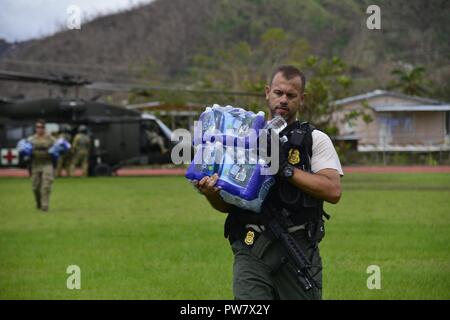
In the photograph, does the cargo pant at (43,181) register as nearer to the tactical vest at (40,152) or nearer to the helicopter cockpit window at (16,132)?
the tactical vest at (40,152)

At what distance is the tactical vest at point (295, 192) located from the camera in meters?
5.58

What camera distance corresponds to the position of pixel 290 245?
554 centimetres

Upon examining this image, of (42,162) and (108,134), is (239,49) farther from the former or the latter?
(42,162)

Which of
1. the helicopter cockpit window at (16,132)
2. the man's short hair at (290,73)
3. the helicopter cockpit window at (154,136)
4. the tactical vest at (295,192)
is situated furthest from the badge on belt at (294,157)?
the helicopter cockpit window at (16,132)

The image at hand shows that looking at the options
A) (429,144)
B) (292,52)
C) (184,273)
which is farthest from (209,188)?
(292,52)

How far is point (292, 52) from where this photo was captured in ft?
170

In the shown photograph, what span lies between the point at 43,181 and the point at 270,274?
14753mm

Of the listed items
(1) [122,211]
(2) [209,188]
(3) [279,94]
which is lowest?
(1) [122,211]

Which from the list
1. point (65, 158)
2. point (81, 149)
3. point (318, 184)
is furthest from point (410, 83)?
point (318, 184)

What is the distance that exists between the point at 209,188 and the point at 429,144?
31.1m

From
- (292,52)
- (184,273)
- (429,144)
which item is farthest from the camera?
(292,52)

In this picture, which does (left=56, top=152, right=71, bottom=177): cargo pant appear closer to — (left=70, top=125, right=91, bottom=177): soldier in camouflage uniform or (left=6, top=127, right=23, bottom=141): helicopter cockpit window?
(left=70, top=125, right=91, bottom=177): soldier in camouflage uniform

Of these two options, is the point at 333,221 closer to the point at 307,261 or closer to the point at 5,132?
the point at 307,261

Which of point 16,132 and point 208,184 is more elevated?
point 208,184
